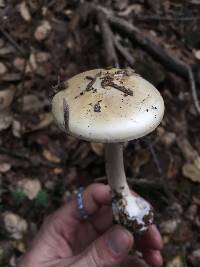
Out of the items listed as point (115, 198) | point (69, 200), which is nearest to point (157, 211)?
point (69, 200)

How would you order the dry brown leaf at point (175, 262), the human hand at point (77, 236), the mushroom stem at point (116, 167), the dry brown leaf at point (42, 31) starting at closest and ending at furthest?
1. the mushroom stem at point (116, 167)
2. the human hand at point (77, 236)
3. the dry brown leaf at point (175, 262)
4. the dry brown leaf at point (42, 31)

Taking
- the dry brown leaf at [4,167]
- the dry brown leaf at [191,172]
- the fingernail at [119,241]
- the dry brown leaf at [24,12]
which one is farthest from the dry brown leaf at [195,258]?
the dry brown leaf at [24,12]

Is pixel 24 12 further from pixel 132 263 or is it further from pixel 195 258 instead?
pixel 195 258

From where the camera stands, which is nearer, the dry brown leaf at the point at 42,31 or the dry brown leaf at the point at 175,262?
the dry brown leaf at the point at 175,262

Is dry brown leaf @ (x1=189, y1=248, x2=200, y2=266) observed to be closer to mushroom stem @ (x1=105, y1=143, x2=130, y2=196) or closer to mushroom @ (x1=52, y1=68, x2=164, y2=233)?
mushroom stem @ (x1=105, y1=143, x2=130, y2=196)

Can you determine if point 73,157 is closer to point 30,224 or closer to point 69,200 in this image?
point 69,200

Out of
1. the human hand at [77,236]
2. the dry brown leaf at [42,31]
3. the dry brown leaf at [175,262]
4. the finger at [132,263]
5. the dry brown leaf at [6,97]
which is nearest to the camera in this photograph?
the human hand at [77,236]

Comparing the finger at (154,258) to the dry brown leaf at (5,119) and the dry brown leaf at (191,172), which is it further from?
the dry brown leaf at (5,119)
